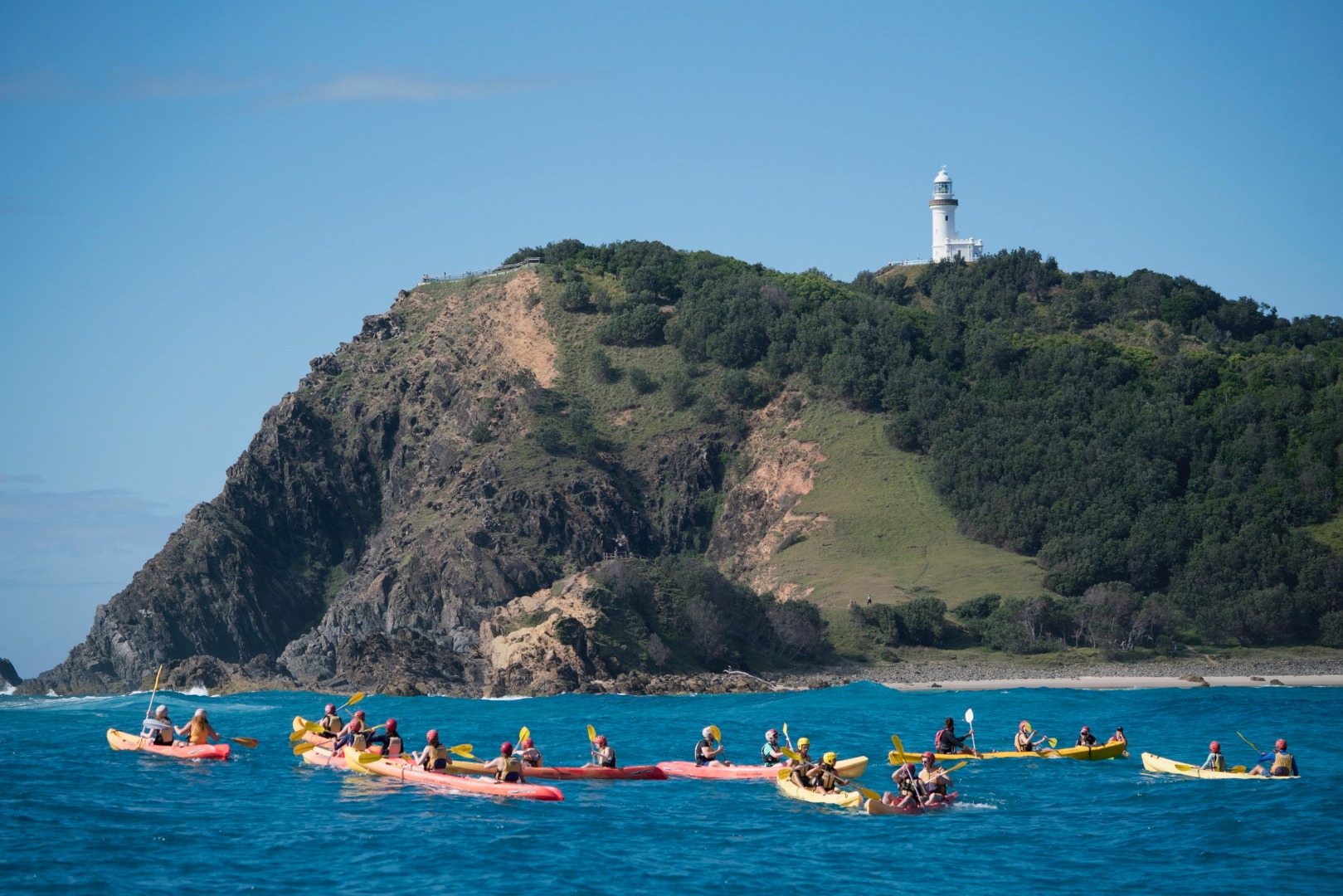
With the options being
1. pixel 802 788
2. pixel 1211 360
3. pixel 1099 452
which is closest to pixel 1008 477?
pixel 1099 452

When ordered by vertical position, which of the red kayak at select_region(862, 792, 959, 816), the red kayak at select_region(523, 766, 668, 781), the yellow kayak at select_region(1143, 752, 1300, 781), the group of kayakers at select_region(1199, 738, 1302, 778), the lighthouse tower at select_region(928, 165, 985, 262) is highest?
the lighthouse tower at select_region(928, 165, 985, 262)

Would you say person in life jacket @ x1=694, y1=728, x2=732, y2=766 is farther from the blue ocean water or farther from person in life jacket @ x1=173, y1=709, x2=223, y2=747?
person in life jacket @ x1=173, y1=709, x2=223, y2=747

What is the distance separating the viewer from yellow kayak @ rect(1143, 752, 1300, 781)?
135 feet

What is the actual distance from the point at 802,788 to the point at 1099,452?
82.0 meters

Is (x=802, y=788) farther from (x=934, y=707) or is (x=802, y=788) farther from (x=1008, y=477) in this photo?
(x=1008, y=477)

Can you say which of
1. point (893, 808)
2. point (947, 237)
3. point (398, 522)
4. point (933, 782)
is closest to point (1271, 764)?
point (933, 782)

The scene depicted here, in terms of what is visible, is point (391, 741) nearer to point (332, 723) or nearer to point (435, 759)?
point (435, 759)

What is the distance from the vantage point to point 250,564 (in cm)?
12219

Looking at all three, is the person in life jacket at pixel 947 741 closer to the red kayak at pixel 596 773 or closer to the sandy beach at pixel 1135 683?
the red kayak at pixel 596 773

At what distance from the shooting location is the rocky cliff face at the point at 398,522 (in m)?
105

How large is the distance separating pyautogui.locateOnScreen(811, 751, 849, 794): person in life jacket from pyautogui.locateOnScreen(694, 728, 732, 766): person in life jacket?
556 centimetres

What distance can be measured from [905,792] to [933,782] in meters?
1.21

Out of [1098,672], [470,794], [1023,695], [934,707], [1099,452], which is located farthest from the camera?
[1099,452]

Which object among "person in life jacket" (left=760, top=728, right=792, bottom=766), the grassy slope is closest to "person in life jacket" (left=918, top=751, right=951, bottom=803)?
"person in life jacket" (left=760, top=728, right=792, bottom=766)
